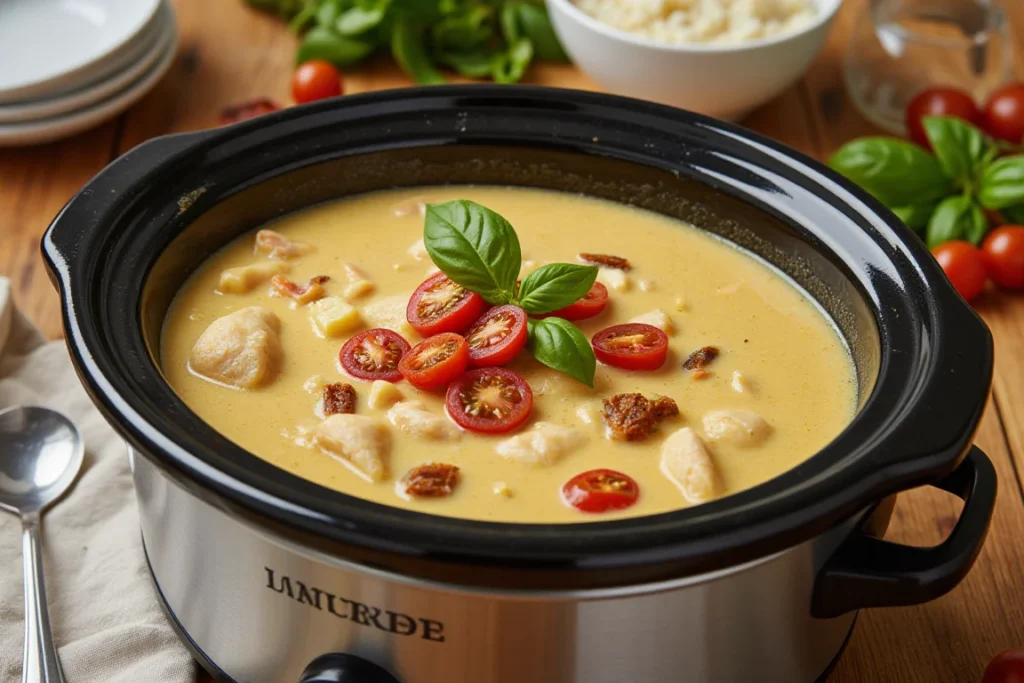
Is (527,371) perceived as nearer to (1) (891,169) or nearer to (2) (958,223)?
(1) (891,169)

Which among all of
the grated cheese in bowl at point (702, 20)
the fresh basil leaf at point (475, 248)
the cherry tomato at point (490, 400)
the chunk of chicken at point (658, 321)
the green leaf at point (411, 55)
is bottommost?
the green leaf at point (411, 55)

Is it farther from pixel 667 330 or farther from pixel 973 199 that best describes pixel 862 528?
pixel 973 199

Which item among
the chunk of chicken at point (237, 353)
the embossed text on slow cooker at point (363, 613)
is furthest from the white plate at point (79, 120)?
the embossed text on slow cooker at point (363, 613)

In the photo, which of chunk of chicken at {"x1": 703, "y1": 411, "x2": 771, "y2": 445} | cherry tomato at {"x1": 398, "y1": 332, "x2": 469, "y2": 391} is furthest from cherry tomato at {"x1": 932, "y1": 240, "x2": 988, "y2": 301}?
cherry tomato at {"x1": 398, "y1": 332, "x2": 469, "y2": 391}

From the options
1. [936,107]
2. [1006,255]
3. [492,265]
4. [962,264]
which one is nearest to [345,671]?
[492,265]

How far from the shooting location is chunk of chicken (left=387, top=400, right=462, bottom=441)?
226 centimetres

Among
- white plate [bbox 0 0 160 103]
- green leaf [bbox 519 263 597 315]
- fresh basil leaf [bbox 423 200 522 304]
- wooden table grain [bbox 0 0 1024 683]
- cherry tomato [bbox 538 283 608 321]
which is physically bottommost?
wooden table grain [bbox 0 0 1024 683]

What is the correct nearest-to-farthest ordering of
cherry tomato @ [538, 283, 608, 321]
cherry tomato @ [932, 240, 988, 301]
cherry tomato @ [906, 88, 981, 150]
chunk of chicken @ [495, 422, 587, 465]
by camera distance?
chunk of chicken @ [495, 422, 587, 465], cherry tomato @ [538, 283, 608, 321], cherry tomato @ [932, 240, 988, 301], cherry tomato @ [906, 88, 981, 150]

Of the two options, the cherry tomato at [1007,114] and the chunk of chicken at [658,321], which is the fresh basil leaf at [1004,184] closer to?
the cherry tomato at [1007,114]

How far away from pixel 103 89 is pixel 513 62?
1368 mm

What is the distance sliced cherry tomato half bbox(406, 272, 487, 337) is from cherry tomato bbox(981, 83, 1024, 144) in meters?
2.27

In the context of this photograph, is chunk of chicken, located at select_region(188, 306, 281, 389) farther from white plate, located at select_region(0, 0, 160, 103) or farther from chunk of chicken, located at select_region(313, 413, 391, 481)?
white plate, located at select_region(0, 0, 160, 103)

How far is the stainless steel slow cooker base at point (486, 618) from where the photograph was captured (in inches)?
71.5

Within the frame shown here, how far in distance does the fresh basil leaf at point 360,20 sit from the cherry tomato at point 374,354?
197 cm
